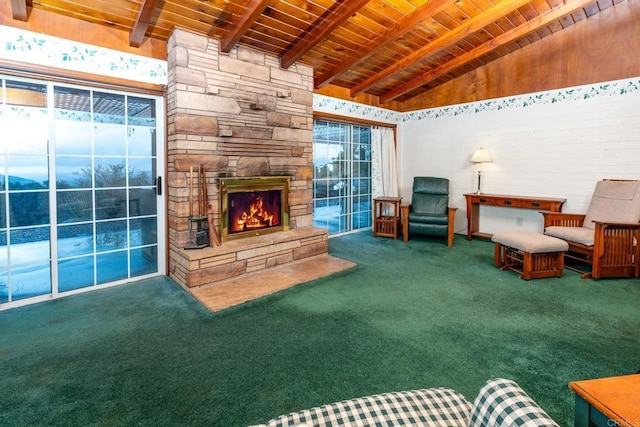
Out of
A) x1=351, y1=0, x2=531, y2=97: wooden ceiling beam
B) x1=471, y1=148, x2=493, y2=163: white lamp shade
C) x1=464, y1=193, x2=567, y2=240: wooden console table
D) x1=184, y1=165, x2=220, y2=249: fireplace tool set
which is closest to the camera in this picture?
x1=184, y1=165, x2=220, y2=249: fireplace tool set

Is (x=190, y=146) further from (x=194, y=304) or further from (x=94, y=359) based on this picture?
(x=94, y=359)

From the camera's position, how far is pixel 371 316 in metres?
2.64

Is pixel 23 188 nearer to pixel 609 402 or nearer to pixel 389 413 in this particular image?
pixel 389 413

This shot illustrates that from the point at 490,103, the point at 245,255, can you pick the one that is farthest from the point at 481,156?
the point at 245,255

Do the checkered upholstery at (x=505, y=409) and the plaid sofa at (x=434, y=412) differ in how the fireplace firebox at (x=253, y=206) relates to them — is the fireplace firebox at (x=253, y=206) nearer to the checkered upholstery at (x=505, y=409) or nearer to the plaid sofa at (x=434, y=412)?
the plaid sofa at (x=434, y=412)

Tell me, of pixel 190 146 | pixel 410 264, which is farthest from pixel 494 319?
pixel 190 146

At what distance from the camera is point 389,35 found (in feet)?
12.3

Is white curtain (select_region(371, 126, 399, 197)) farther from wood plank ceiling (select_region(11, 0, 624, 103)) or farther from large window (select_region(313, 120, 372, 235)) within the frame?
wood plank ceiling (select_region(11, 0, 624, 103))

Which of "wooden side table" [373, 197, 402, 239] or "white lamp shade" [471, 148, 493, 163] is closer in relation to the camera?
"white lamp shade" [471, 148, 493, 163]

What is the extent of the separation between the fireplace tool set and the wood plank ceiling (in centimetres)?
141

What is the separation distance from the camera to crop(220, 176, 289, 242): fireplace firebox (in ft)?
12.0

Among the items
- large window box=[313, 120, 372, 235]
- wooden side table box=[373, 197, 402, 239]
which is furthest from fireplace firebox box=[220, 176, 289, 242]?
wooden side table box=[373, 197, 402, 239]

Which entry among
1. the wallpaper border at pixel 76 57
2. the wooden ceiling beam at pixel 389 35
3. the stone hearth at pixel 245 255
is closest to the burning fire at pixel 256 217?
the stone hearth at pixel 245 255

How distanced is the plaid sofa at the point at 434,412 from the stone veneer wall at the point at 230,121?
2.79m
